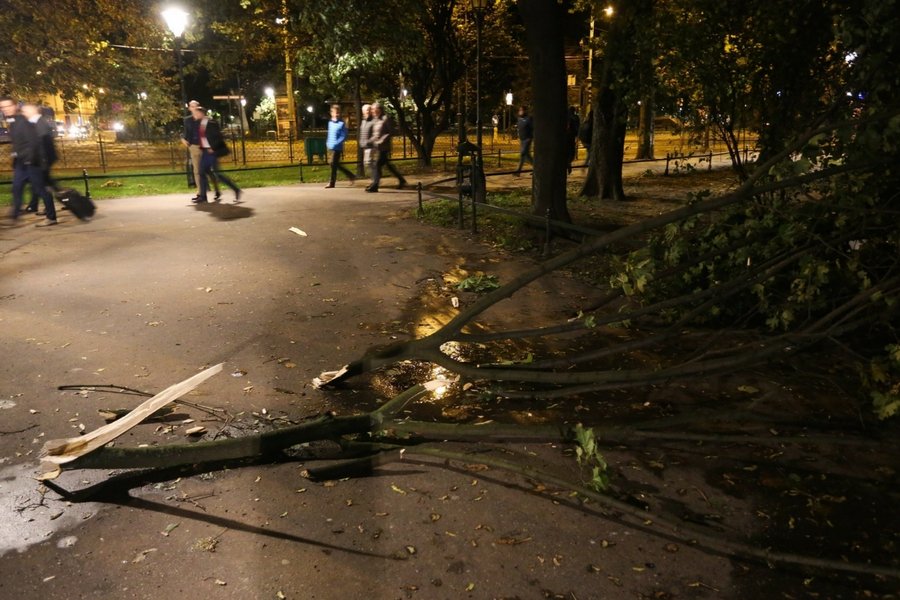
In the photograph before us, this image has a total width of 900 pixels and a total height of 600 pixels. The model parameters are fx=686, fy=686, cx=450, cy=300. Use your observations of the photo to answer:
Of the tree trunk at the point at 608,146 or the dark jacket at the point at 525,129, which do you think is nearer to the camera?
the tree trunk at the point at 608,146

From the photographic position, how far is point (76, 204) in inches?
518

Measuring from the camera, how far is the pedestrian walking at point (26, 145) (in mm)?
11305

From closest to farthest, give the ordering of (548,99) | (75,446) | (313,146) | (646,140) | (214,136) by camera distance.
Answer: (75,446) < (548,99) < (214,136) < (313,146) < (646,140)

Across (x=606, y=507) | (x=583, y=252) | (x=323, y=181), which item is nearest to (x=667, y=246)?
(x=583, y=252)

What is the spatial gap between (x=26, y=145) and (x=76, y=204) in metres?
1.84

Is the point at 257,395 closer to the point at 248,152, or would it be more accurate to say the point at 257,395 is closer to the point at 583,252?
the point at 583,252

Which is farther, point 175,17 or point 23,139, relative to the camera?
point 175,17

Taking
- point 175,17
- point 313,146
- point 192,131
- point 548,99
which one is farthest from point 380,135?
point 313,146

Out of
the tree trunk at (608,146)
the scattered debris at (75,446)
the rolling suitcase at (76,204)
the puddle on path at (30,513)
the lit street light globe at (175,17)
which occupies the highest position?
the lit street light globe at (175,17)

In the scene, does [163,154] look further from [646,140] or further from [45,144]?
[646,140]

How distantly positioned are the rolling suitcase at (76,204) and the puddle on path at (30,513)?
10.1 metres

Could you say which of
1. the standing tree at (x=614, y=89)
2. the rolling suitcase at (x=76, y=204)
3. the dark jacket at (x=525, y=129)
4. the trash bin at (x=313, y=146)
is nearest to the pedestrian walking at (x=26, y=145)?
the rolling suitcase at (x=76, y=204)

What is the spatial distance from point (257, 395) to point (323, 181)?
50.8 feet

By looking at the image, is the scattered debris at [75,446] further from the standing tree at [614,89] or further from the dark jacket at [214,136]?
the dark jacket at [214,136]
